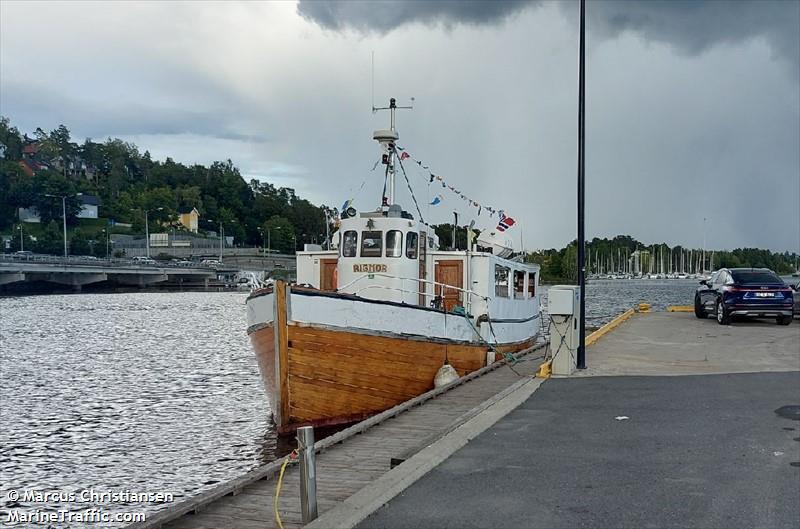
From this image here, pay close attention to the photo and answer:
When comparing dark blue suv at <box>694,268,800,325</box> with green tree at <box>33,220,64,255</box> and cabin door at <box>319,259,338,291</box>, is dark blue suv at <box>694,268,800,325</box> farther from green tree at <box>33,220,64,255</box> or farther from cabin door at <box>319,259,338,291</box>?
green tree at <box>33,220,64,255</box>

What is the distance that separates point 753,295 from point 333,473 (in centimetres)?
1737

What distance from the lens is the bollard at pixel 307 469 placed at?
5.89 meters

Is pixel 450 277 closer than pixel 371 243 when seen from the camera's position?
No

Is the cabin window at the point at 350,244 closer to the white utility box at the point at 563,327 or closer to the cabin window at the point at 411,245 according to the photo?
the cabin window at the point at 411,245

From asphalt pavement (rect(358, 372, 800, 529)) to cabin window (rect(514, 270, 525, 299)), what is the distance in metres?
11.7

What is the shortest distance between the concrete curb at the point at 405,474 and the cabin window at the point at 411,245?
6.29 metres

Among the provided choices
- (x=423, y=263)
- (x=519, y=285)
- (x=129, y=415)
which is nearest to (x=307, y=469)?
(x=423, y=263)

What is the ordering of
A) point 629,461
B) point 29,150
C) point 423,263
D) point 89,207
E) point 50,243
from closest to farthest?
point 629,461
point 423,263
point 50,243
point 89,207
point 29,150

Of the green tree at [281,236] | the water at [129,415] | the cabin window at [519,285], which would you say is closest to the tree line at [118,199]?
the green tree at [281,236]

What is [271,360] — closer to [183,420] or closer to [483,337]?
[183,420]

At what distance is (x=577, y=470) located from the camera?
7246 mm

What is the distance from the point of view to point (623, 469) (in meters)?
7.27

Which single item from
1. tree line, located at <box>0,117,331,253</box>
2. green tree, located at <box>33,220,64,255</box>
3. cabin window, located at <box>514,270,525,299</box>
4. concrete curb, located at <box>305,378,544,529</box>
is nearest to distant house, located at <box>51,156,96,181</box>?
tree line, located at <box>0,117,331,253</box>

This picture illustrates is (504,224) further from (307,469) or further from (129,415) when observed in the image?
(307,469)
